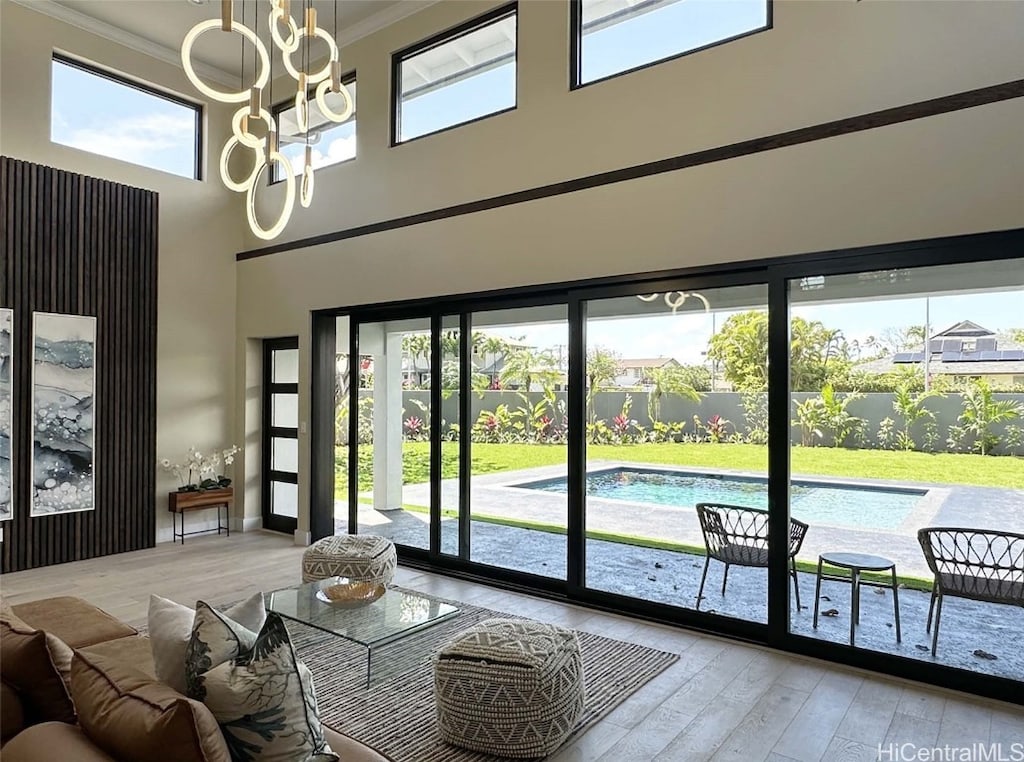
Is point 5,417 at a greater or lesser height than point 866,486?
greater

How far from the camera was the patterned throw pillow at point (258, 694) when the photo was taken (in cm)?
154

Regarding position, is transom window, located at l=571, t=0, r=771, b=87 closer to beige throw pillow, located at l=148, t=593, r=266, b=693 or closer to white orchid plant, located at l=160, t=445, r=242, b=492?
beige throw pillow, located at l=148, t=593, r=266, b=693

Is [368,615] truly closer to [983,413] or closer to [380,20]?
[983,413]

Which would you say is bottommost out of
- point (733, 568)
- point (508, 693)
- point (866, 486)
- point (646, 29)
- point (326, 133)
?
point (508, 693)

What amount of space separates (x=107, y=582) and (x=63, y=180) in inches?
143

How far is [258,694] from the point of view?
1.56 meters

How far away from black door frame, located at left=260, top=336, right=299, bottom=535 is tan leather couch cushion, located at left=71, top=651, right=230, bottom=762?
18.8 feet

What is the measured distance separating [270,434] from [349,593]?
4.14 m

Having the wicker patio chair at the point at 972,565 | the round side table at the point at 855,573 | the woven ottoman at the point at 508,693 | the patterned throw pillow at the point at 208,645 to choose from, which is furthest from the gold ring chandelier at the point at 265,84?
the wicker patio chair at the point at 972,565

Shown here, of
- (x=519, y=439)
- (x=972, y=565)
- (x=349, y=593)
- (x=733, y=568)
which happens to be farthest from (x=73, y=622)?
(x=972, y=565)

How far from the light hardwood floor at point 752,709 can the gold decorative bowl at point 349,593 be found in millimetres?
1188

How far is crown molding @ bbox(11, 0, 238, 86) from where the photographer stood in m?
5.90

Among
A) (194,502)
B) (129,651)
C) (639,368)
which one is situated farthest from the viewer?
(194,502)

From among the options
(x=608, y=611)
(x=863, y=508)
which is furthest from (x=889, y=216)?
(x=608, y=611)
